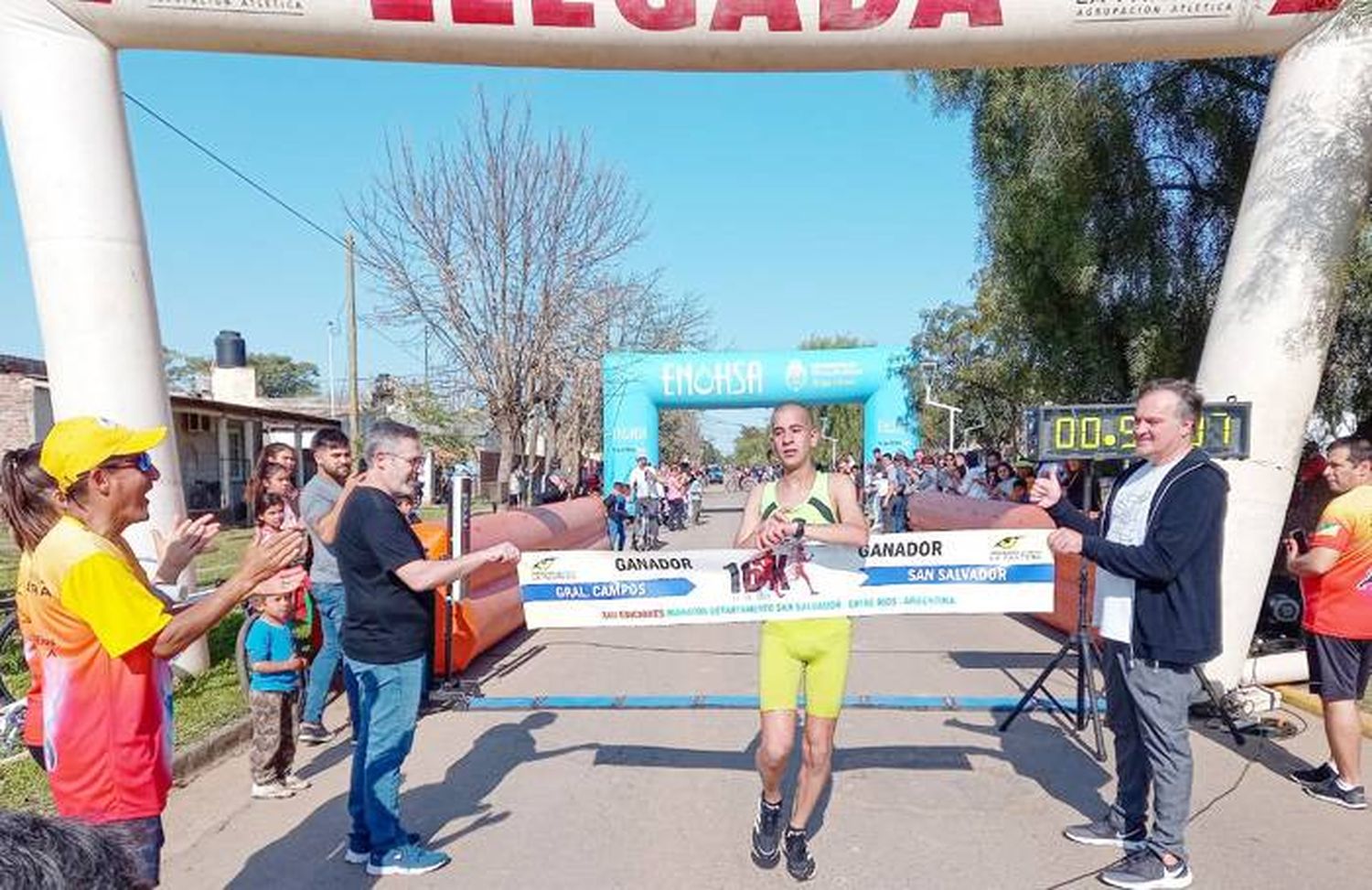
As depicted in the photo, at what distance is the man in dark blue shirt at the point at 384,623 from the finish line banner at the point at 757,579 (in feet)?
2.82

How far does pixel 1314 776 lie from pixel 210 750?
6.24m

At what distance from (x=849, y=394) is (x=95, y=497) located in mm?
24004

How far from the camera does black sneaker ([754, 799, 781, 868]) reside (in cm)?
412

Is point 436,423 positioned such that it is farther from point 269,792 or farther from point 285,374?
point 285,374

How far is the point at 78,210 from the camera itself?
6637 millimetres

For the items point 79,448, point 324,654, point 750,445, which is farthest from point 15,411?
point 750,445

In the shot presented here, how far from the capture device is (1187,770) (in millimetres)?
3781

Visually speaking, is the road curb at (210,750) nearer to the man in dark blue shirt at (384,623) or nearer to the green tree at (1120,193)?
the man in dark blue shirt at (384,623)

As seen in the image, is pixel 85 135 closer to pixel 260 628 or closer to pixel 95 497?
pixel 260 628

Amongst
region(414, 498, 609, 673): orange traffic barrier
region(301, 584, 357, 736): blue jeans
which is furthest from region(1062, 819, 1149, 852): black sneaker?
region(301, 584, 357, 736): blue jeans

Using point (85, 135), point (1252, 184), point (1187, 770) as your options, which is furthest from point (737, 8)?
point (1187, 770)

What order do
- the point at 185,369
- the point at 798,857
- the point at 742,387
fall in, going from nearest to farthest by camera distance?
the point at 798,857 < the point at 742,387 < the point at 185,369

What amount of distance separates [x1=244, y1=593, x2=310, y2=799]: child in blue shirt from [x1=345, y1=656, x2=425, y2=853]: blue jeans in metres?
1.24

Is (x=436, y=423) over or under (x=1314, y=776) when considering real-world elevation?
over
